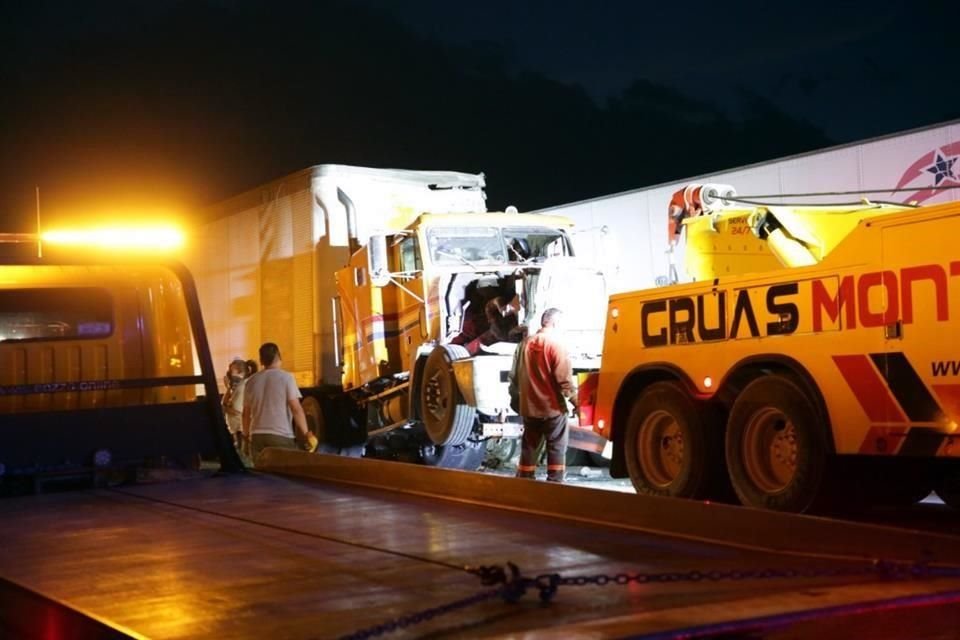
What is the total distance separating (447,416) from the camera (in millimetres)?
14086

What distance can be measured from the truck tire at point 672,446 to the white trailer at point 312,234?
25.5 feet

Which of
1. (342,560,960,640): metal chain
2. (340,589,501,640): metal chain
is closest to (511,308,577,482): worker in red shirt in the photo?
(342,560,960,640): metal chain

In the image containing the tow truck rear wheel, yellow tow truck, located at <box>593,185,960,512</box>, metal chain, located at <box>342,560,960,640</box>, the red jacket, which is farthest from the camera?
the red jacket

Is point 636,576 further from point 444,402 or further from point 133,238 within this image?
point 444,402

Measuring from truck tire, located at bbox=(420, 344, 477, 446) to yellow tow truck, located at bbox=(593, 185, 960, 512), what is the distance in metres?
3.91

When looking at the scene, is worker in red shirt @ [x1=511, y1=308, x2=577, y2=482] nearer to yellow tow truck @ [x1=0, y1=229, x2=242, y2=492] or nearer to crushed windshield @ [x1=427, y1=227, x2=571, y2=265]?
yellow tow truck @ [x1=0, y1=229, x2=242, y2=492]

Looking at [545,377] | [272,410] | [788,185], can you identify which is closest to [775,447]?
[545,377]

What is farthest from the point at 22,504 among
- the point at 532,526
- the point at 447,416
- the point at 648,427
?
the point at 447,416

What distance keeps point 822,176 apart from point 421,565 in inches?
487

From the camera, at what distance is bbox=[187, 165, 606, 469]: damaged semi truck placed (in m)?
14.4

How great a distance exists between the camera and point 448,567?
514 centimetres

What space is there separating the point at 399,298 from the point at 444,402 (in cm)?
181

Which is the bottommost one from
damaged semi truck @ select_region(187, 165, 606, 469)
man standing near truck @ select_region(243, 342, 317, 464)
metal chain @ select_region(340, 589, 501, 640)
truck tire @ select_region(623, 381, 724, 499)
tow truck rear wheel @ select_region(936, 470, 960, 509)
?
tow truck rear wheel @ select_region(936, 470, 960, 509)

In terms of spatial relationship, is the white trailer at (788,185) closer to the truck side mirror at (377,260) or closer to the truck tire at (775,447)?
the truck side mirror at (377,260)
